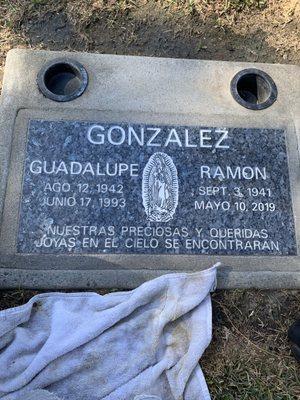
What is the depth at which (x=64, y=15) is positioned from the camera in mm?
2844

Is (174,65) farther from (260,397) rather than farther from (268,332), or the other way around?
(260,397)

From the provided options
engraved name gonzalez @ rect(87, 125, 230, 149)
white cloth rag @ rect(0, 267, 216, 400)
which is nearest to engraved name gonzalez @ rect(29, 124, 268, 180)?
engraved name gonzalez @ rect(87, 125, 230, 149)

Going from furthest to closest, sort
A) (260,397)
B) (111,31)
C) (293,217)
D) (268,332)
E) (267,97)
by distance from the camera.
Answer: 1. (111,31)
2. (267,97)
3. (293,217)
4. (268,332)
5. (260,397)

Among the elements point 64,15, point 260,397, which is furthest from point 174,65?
point 260,397

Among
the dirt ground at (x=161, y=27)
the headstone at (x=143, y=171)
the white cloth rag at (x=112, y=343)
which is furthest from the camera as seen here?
the dirt ground at (x=161, y=27)

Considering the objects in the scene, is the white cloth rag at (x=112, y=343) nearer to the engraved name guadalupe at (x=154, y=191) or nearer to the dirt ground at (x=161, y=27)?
the engraved name guadalupe at (x=154, y=191)

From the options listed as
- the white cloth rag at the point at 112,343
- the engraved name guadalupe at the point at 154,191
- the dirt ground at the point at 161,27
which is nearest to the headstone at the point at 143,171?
the engraved name guadalupe at the point at 154,191

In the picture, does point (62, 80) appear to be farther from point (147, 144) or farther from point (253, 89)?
point (253, 89)

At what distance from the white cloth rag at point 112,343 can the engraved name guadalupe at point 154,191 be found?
0.77ft

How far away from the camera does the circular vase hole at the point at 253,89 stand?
252 cm

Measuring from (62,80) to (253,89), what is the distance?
3.44ft

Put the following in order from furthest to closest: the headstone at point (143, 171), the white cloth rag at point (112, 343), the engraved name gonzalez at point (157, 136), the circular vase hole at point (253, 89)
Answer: the circular vase hole at point (253, 89), the engraved name gonzalez at point (157, 136), the headstone at point (143, 171), the white cloth rag at point (112, 343)

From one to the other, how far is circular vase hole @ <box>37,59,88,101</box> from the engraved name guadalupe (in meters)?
0.18

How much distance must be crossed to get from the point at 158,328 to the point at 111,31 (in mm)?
1761
